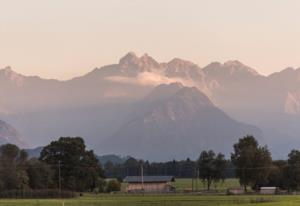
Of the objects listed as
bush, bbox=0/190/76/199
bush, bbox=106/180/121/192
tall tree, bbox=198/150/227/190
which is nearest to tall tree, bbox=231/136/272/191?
tall tree, bbox=198/150/227/190

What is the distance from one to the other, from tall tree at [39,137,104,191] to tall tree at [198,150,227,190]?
21.9 m

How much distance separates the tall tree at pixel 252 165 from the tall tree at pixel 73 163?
92.3ft

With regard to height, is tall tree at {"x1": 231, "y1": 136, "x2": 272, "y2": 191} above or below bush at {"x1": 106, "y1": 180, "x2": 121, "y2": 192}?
above

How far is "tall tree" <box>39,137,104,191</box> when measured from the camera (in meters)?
142

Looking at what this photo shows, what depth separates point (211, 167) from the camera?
155 metres

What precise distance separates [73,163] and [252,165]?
3524 cm

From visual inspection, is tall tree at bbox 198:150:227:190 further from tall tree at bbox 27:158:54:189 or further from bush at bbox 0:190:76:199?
bush at bbox 0:190:76:199

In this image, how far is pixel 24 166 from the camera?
457 feet

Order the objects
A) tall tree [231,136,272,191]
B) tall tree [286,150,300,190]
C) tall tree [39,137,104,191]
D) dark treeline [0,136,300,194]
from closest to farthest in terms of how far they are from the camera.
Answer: dark treeline [0,136,300,194]
tall tree [286,150,300,190]
tall tree [231,136,272,191]
tall tree [39,137,104,191]

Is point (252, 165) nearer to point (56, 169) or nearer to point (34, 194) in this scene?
point (56, 169)

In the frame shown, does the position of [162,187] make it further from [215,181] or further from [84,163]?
[84,163]

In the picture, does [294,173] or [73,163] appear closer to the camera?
[294,173]

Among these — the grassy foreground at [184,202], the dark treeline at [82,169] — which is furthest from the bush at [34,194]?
the grassy foreground at [184,202]

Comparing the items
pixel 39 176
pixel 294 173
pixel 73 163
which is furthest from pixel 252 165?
pixel 39 176
